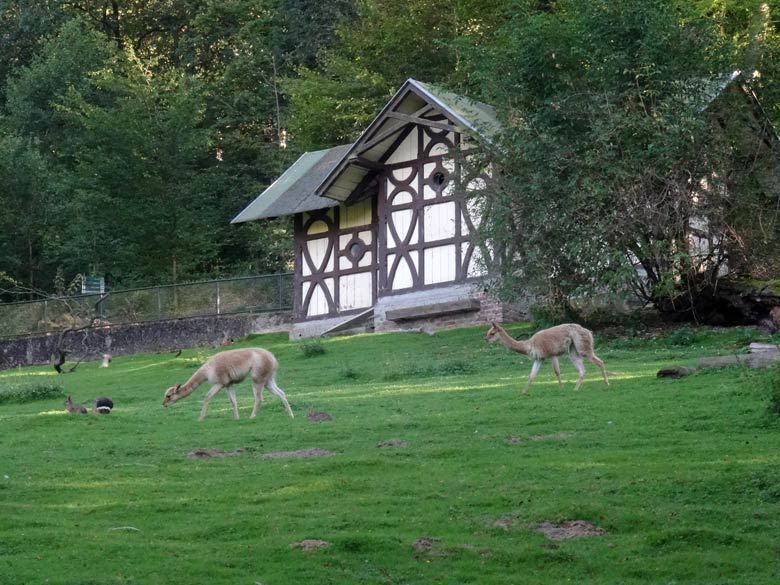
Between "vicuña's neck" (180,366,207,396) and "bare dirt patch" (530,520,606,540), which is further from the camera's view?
"vicuña's neck" (180,366,207,396)

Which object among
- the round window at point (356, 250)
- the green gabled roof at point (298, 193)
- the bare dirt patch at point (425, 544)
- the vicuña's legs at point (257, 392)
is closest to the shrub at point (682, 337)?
the vicuña's legs at point (257, 392)

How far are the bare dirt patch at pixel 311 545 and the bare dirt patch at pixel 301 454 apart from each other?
485cm

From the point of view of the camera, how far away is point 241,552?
624 inches

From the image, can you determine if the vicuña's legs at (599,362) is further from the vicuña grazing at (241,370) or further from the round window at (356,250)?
the round window at (356,250)

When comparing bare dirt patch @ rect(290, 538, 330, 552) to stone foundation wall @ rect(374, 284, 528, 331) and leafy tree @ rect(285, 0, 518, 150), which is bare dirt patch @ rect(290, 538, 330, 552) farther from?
leafy tree @ rect(285, 0, 518, 150)

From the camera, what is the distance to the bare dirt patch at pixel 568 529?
644 inches

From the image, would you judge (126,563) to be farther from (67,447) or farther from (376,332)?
(376,332)

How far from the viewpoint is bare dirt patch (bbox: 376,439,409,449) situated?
21.6 metres

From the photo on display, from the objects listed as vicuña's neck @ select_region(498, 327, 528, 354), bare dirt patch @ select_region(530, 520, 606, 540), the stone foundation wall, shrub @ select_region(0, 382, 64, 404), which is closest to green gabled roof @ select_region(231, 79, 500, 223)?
the stone foundation wall

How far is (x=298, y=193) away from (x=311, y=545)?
34412 mm

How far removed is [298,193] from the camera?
49.8 meters

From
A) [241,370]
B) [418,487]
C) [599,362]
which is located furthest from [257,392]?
[418,487]

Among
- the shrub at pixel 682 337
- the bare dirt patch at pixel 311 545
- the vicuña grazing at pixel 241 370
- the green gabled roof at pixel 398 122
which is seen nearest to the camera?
the bare dirt patch at pixel 311 545

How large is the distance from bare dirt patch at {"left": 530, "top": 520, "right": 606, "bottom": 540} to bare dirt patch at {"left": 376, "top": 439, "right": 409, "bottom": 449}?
5.12 metres
